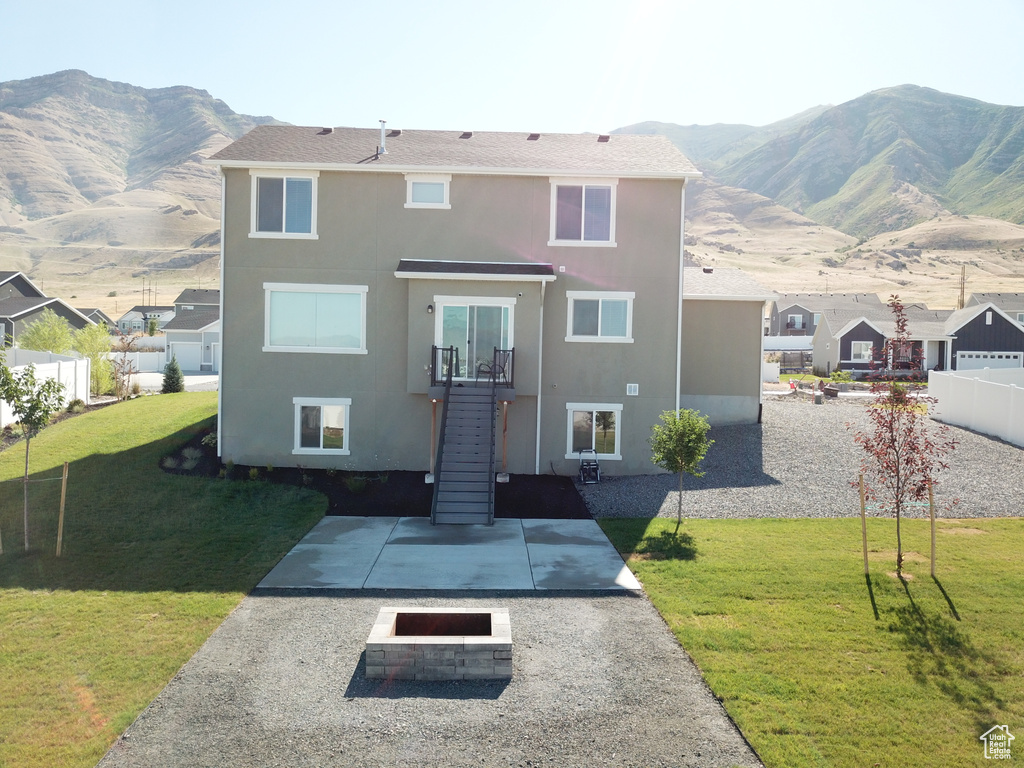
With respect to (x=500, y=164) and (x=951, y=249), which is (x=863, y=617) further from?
(x=951, y=249)

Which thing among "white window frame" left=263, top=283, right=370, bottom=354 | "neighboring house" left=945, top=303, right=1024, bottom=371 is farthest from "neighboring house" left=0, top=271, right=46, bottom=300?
"neighboring house" left=945, top=303, right=1024, bottom=371

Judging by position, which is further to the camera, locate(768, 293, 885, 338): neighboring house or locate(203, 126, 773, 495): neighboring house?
locate(768, 293, 885, 338): neighboring house

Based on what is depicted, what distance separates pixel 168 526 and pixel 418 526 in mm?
4988

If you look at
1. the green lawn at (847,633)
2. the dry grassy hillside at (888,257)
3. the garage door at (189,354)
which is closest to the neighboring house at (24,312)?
the garage door at (189,354)

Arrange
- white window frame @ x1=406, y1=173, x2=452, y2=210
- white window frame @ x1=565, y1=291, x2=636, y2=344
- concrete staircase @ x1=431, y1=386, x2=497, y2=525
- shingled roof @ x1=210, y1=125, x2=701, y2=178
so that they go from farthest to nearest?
white window frame @ x1=565, y1=291, x2=636, y2=344 < white window frame @ x1=406, y1=173, x2=452, y2=210 < shingled roof @ x1=210, y1=125, x2=701, y2=178 < concrete staircase @ x1=431, y1=386, x2=497, y2=525

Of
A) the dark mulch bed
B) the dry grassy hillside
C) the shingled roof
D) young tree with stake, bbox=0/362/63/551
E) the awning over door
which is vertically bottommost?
the dark mulch bed

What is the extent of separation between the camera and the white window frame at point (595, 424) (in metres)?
19.7

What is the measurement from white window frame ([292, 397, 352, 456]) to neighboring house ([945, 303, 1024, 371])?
47541mm

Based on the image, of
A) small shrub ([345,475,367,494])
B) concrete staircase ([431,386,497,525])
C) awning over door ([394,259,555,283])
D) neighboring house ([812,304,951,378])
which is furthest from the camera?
neighboring house ([812,304,951,378])

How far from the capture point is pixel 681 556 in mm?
12664

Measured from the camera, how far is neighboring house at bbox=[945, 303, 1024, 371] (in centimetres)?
5053

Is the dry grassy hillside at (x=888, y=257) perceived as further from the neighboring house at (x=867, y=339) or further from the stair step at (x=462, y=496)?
the stair step at (x=462, y=496)

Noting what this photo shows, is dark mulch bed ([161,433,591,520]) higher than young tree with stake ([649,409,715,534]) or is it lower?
lower

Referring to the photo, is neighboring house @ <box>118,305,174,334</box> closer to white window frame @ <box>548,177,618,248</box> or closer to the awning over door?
the awning over door
